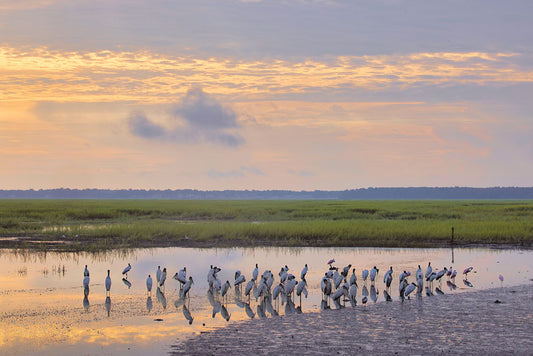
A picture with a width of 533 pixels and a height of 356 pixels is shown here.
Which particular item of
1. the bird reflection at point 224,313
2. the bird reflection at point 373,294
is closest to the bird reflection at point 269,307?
the bird reflection at point 224,313

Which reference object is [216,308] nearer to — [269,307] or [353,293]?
[269,307]

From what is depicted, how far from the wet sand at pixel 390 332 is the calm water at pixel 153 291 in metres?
0.90

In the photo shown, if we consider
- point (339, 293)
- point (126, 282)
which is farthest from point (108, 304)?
point (339, 293)

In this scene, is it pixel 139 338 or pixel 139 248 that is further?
pixel 139 248

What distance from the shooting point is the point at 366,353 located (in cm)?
1041

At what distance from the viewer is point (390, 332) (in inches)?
472

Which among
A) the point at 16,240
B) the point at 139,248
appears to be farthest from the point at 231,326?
the point at 16,240

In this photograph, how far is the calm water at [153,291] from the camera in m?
11.9

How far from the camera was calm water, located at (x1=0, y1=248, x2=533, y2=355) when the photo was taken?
470 inches

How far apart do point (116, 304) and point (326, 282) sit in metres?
5.15

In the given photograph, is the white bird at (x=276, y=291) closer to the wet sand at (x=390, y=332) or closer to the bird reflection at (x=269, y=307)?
the bird reflection at (x=269, y=307)

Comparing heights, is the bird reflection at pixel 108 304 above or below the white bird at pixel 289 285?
below

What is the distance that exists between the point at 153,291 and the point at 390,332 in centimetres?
777

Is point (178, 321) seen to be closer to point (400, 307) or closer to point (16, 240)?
point (400, 307)
